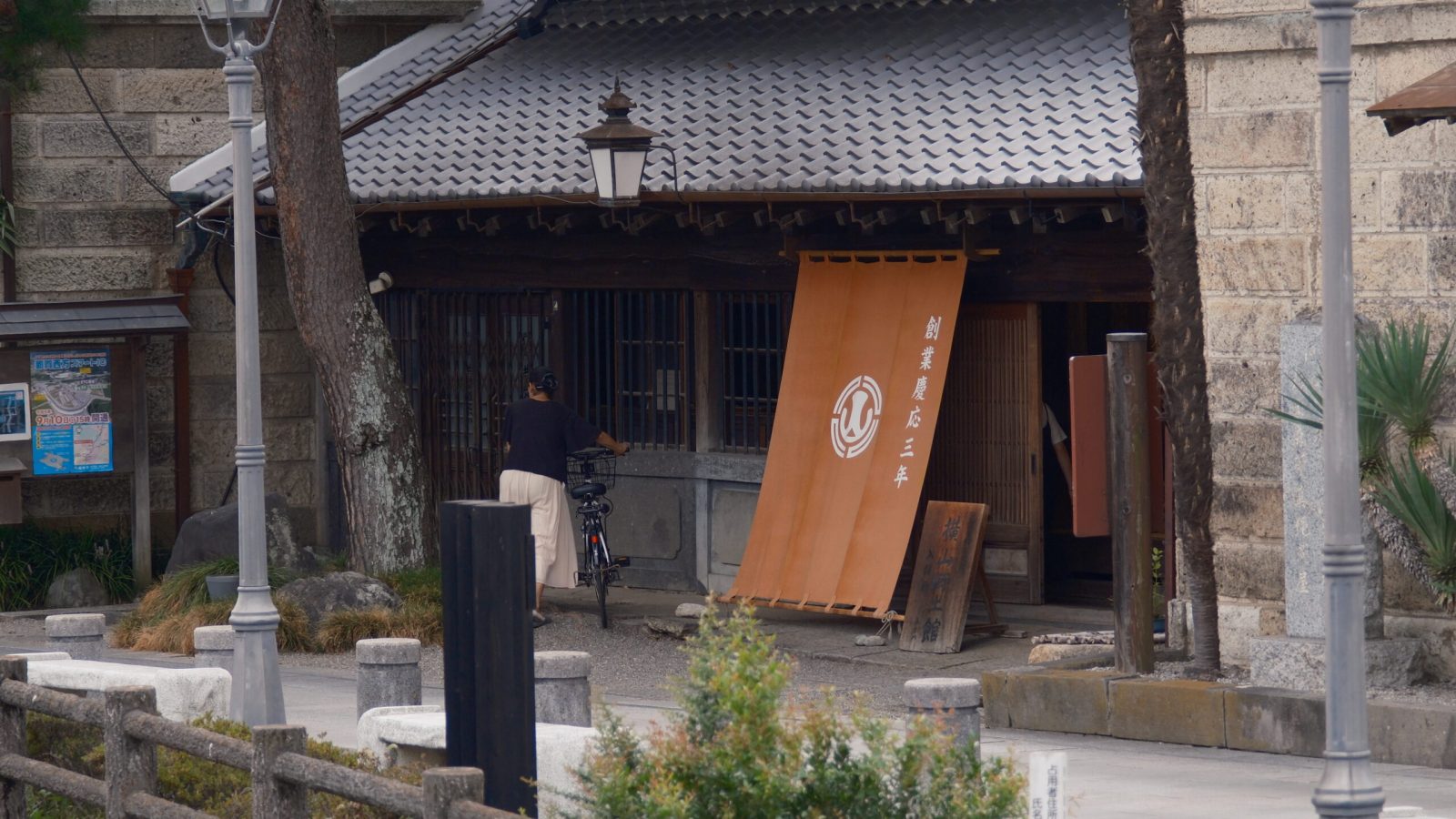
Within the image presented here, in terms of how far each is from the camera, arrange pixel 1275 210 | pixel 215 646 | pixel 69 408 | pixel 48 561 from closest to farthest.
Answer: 1. pixel 215 646
2. pixel 1275 210
3. pixel 69 408
4. pixel 48 561

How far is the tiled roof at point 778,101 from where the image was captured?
43.6 feet

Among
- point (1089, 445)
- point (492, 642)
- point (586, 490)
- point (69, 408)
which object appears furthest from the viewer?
point (69, 408)

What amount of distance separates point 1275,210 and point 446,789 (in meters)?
6.36

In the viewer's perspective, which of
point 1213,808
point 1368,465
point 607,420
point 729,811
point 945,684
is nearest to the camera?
point 729,811

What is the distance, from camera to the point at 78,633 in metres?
10.8

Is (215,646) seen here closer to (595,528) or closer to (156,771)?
(156,771)

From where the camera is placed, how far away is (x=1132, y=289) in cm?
1326

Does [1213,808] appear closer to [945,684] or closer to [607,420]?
[945,684]

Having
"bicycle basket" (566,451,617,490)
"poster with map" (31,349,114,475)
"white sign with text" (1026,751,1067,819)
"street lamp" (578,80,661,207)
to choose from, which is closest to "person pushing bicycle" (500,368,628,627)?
"bicycle basket" (566,451,617,490)

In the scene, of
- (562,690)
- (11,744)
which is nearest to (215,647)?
(11,744)

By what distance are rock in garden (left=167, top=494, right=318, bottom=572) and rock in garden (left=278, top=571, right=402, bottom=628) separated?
130cm

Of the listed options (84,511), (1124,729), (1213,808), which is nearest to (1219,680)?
(1124,729)

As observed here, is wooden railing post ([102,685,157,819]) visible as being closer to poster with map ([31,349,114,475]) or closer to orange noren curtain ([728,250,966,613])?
orange noren curtain ([728,250,966,613])

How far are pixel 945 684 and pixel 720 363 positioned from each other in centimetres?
885
